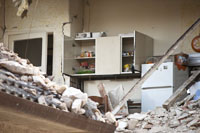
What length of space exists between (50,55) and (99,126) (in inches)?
388

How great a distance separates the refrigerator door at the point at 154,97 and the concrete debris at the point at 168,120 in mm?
1231

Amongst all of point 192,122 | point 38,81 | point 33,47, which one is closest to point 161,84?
point 192,122

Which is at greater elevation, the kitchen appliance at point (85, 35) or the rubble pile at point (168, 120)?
the kitchen appliance at point (85, 35)

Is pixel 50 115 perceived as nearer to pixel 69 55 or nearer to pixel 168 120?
pixel 168 120

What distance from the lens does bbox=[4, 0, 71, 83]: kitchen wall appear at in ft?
46.4

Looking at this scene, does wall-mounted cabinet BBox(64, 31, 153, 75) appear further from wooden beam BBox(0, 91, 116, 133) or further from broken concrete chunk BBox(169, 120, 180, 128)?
wooden beam BBox(0, 91, 116, 133)

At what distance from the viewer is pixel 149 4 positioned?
14.3 m

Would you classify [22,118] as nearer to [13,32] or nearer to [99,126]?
[99,126]

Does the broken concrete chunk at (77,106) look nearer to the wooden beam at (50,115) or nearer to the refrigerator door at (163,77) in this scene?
the wooden beam at (50,115)

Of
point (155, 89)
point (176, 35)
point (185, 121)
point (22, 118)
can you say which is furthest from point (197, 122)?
point (22, 118)

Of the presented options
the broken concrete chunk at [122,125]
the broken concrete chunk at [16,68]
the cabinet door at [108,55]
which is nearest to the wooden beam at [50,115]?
the broken concrete chunk at [16,68]

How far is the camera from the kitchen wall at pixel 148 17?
14.0 metres

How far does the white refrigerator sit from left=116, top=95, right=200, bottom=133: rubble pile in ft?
4.05

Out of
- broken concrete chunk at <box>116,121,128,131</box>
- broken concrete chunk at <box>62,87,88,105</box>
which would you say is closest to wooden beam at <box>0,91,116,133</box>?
broken concrete chunk at <box>62,87,88,105</box>
